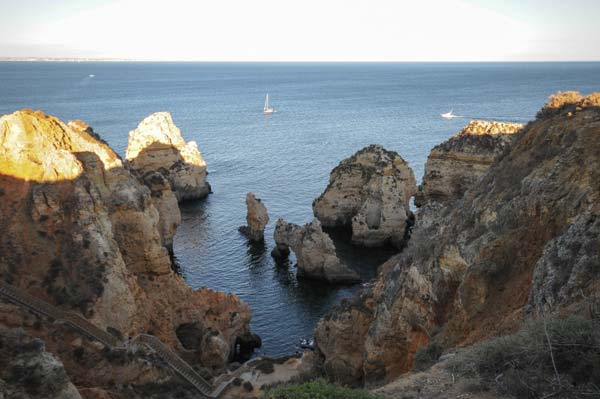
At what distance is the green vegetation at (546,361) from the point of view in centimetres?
996

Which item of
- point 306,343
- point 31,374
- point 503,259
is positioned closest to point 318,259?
point 306,343

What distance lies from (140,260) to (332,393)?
74.2 ft

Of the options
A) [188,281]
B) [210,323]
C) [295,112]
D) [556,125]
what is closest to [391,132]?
[295,112]

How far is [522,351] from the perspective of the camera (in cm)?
1126

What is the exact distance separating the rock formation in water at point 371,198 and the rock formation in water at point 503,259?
29.6 m

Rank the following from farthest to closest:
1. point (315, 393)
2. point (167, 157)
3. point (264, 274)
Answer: point (167, 157) → point (264, 274) → point (315, 393)

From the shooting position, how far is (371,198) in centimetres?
5694

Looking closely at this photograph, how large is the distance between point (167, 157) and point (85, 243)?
153ft

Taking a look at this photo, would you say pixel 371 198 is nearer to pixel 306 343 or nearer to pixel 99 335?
pixel 306 343

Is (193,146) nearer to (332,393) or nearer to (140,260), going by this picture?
(140,260)

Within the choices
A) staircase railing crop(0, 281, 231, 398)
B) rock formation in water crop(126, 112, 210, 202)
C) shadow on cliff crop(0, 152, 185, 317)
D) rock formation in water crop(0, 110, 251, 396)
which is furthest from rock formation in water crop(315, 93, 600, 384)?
rock formation in water crop(126, 112, 210, 202)

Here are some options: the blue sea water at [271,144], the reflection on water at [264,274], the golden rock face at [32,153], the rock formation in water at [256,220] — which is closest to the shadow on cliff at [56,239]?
the golden rock face at [32,153]

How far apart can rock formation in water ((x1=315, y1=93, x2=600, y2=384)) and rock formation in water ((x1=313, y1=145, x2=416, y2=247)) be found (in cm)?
2958

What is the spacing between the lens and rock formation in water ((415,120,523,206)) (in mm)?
49031
